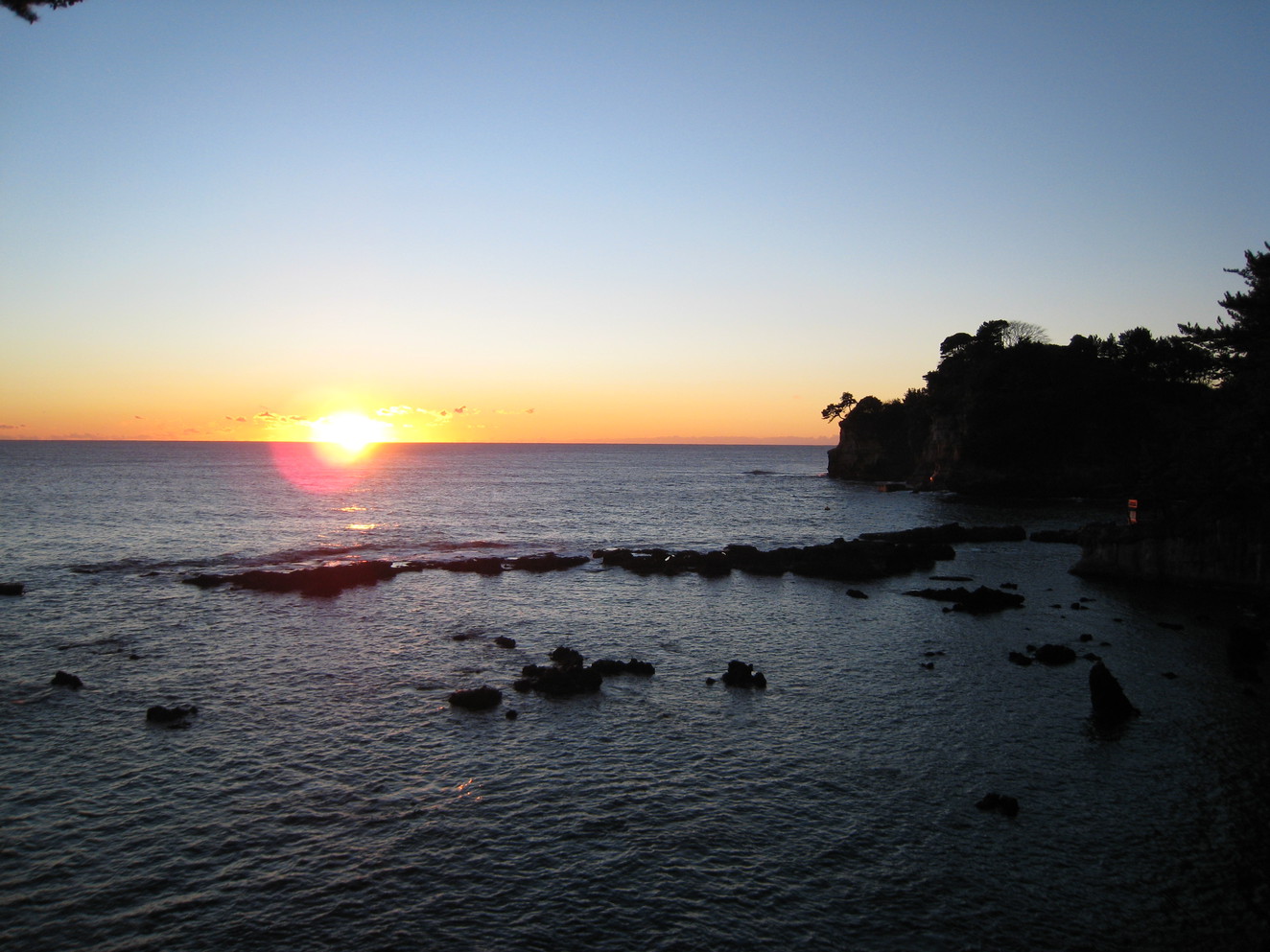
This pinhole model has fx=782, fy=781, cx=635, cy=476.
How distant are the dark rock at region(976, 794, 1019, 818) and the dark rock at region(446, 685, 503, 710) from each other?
15163 millimetres

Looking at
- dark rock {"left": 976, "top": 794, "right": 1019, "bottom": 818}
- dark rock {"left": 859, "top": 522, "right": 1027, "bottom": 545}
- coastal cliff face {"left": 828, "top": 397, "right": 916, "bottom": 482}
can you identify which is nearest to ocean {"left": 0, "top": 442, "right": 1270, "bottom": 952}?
dark rock {"left": 976, "top": 794, "right": 1019, "bottom": 818}

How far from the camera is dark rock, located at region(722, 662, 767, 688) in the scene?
2861 centimetres

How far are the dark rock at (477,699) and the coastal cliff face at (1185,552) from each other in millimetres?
39297

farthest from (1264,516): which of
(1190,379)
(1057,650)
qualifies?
(1190,379)

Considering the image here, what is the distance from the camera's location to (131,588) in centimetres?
4731

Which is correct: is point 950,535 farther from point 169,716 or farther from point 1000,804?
point 169,716

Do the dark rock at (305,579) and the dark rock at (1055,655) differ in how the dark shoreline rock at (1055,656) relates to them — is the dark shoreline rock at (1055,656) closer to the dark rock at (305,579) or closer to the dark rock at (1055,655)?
the dark rock at (1055,655)

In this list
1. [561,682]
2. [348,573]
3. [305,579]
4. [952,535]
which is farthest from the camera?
[952,535]

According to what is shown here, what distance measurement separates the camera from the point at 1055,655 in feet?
103

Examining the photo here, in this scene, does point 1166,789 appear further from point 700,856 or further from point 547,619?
point 547,619

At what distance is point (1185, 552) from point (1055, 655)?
19242mm

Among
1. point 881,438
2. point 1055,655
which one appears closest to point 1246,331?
point 1055,655

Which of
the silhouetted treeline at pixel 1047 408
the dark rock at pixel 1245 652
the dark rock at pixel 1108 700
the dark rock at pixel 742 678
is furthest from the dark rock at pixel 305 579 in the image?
the silhouetted treeline at pixel 1047 408

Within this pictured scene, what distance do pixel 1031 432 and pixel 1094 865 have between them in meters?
103
